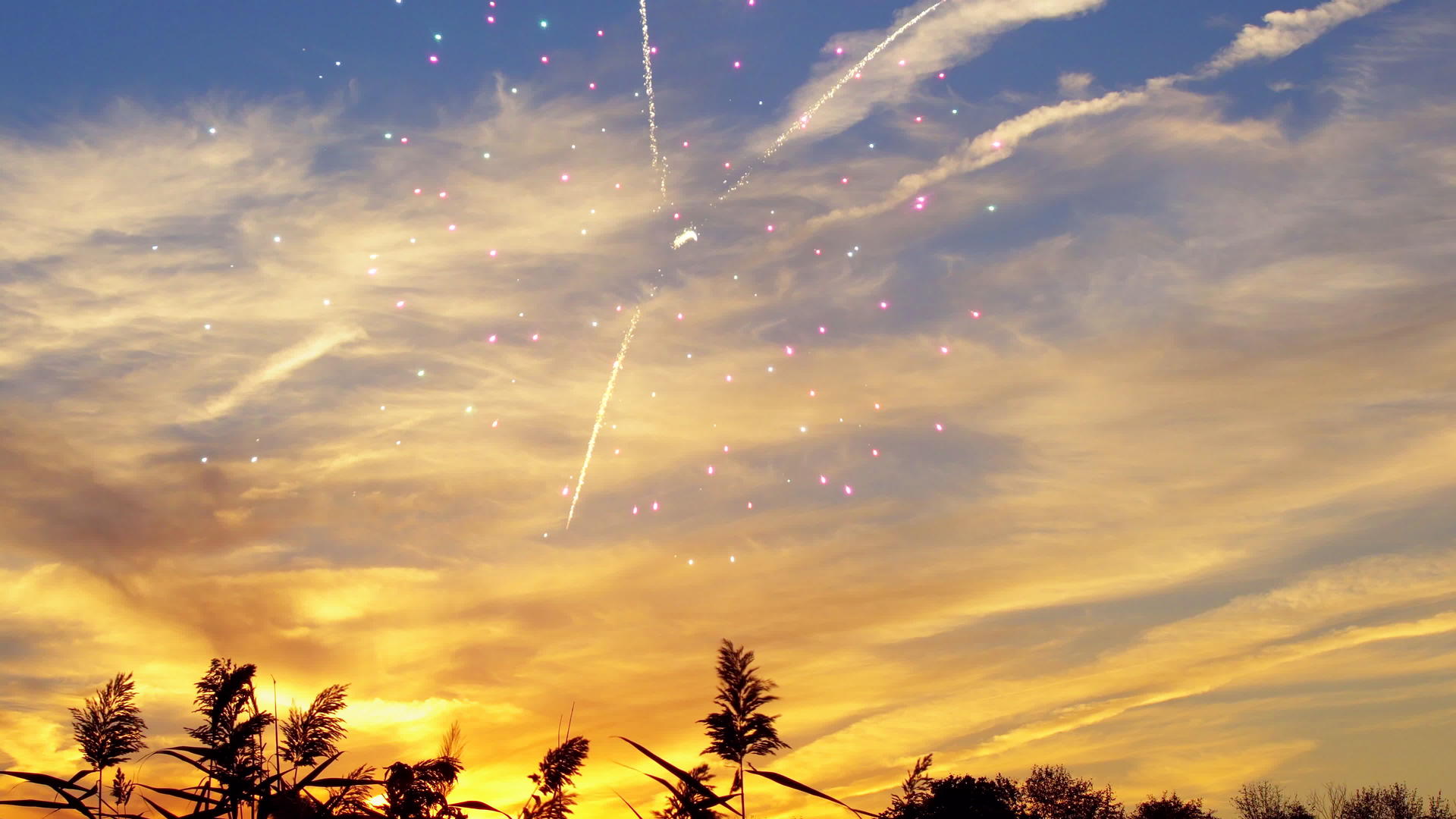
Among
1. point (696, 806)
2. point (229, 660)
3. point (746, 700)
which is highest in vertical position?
point (229, 660)

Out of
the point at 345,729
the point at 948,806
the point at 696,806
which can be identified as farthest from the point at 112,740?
the point at 948,806

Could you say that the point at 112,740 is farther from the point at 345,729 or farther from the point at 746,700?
the point at 746,700

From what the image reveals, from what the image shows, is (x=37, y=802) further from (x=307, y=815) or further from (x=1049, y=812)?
(x=1049, y=812)

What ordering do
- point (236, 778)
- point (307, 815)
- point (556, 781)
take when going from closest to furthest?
1. point (307, 815)
2. point (236, 778)
3. point (556, 781)

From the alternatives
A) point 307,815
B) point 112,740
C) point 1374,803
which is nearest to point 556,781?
point 307,815

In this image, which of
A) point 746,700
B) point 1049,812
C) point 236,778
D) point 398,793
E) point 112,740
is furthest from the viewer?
point 1049,812

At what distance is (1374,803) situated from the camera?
340 feet

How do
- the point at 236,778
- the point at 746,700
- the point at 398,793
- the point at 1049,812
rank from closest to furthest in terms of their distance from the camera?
the point at 236,778 → the point at 398,793 → the point at 746,700 → the point at 1049,812

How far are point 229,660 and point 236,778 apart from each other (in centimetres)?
155

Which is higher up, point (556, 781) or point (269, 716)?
point (269, 716)

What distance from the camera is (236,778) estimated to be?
9.91ft

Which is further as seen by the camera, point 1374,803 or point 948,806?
point 1374,803

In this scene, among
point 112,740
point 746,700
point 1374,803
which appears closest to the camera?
point 746,700

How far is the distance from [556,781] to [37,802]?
199 cm
